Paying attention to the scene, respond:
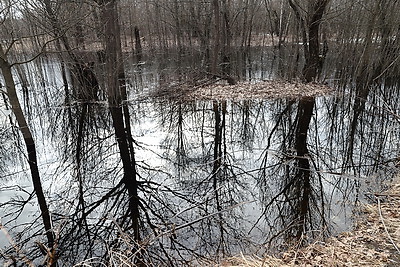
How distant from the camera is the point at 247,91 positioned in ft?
38.6

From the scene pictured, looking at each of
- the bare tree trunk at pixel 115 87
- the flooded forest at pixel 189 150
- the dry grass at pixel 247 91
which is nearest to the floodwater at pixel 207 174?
the flooded forest at pixel 189 150

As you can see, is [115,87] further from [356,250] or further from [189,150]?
[356,250]

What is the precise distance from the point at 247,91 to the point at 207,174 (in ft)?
20.9

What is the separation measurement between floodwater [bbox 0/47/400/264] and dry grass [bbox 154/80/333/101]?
0.69 metres

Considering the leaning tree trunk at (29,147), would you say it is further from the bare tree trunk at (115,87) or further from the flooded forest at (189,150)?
the bare tree trunk at (115,87)

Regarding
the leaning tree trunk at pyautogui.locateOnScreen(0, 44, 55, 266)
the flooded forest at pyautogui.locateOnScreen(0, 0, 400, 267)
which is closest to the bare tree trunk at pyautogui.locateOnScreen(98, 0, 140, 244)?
the flooded forest at pyautogui.locateOnScreen(0, 0, 400, 267)

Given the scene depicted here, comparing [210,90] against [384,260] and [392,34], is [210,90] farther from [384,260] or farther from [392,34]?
[384,260]

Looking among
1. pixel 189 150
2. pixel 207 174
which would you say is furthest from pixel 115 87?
pixel 207 174

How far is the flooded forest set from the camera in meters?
4.38

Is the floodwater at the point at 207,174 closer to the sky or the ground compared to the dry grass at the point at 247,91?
closer to the ground

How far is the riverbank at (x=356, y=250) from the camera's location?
353cm

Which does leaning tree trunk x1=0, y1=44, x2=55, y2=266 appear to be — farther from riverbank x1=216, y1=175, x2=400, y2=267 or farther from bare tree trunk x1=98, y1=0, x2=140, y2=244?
riverbank x1=216, y1=175, x2=400, y2=267

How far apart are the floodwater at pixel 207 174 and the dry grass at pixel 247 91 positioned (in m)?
0.69

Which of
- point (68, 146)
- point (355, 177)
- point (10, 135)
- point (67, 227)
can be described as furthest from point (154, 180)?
point (10, 135)
